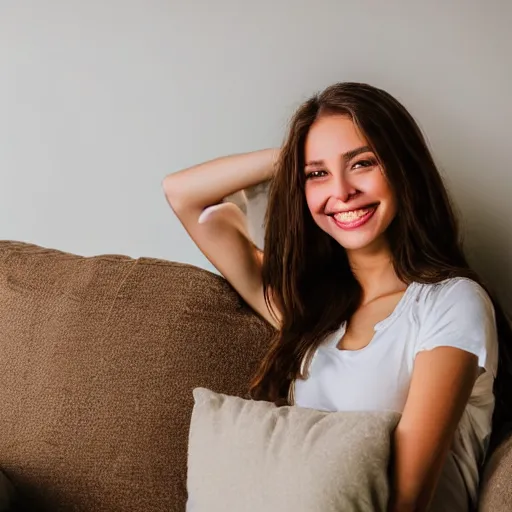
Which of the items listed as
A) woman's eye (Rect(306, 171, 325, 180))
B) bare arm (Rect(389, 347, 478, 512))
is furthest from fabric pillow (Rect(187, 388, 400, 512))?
woman's eye (Rect(306, 171, 325, 180))

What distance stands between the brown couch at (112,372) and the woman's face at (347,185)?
11.5 inches

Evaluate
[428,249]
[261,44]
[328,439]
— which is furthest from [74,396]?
[261,44]

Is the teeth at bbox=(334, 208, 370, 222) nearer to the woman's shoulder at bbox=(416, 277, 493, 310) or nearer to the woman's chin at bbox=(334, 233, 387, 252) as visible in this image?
the woman's chin at bbox=(334, 233, 387, 252)

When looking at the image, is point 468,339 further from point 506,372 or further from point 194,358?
point 194,358

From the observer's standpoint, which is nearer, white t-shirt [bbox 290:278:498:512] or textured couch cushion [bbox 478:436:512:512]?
textured couch cushion [bbox 478:436:512:512]

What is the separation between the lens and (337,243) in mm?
1642

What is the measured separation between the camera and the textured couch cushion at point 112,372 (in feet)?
4.98

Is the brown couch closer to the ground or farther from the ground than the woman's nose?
closer to the ground

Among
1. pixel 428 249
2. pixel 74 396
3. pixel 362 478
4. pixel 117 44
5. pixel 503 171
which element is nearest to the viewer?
pixel 362 478

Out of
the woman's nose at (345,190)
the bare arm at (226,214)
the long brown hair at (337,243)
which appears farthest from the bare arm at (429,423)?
the bare arm at (226,214)

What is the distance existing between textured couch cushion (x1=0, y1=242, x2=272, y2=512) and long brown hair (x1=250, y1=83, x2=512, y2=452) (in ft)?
0.27

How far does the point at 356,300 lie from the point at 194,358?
34 cm

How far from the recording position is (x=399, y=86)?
1.75 metres

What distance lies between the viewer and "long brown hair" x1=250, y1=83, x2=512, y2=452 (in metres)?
1.44
